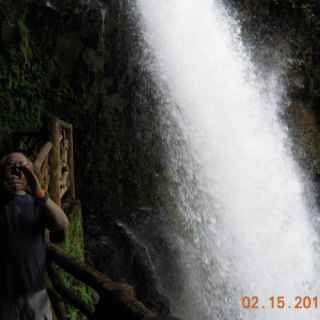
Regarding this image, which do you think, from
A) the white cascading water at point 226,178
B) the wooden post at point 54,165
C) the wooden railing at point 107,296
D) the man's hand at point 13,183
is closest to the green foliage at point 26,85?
the white cascading water at point 226,178

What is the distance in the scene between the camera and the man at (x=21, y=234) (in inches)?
77.5

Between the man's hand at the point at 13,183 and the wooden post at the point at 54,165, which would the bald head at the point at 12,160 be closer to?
the man's hand at the point at 13,183

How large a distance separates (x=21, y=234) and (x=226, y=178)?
751cm

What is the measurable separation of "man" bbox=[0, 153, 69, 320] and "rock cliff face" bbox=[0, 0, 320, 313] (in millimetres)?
5012

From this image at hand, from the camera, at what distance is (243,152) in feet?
31.1

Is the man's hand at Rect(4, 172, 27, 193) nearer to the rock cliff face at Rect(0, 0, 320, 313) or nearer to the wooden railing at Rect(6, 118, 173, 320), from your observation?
the wooden railing at Rect(6, 118, 173, 320)

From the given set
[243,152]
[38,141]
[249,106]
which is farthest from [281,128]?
[38,141]

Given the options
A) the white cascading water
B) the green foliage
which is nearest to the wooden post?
the green foliage

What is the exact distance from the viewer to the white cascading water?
8.43m

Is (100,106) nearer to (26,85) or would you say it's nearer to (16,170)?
(26,85)

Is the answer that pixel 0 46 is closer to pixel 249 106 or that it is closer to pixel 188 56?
pixel 188 56

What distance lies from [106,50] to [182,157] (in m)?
2.76

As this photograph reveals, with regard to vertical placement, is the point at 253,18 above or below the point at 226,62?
above

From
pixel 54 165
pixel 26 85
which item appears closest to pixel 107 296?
pixel 54 165
